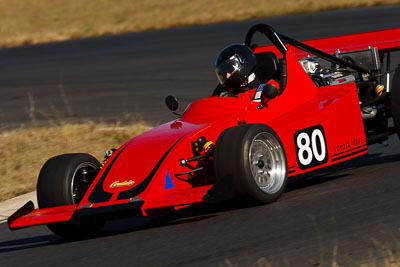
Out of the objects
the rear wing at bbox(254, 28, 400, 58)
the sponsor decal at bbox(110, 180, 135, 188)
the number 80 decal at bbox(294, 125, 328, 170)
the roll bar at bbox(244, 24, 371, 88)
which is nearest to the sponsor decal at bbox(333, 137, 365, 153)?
the number 80 decal at bbox(294, 125, 328, 170)

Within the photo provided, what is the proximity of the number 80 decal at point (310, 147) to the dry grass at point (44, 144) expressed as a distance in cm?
381

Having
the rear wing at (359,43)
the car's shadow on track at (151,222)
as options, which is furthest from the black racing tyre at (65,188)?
the rear wing at (359,43)

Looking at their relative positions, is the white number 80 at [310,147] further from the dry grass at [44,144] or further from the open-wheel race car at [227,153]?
Result: the dry grass at [44,144]

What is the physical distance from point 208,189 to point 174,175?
0.51 metres

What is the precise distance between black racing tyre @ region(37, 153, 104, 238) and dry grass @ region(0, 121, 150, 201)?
2.69 m

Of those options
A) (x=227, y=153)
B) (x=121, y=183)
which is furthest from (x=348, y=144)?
(x=121, y=183)

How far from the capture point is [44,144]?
42.7 feet

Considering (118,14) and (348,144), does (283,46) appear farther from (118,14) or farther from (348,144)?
(118,14)

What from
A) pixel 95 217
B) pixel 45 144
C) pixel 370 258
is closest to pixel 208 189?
pixel 95 217

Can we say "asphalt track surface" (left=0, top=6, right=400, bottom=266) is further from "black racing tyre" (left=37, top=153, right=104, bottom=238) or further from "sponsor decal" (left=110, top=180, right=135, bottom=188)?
"sponsor decal" (left=110, top=180, right=135, bottom=188)

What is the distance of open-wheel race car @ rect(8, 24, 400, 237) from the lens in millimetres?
7426

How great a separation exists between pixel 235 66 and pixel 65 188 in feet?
7.32

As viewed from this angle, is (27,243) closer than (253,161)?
No

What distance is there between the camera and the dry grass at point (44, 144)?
451 inches
